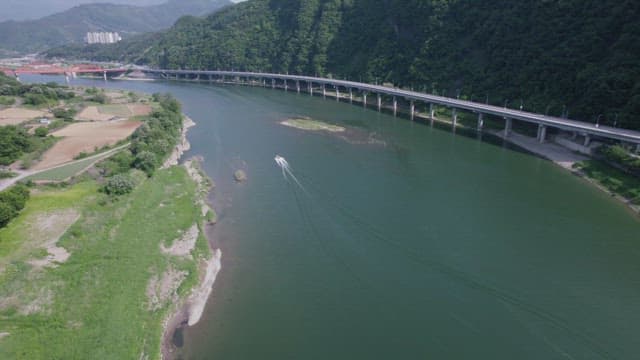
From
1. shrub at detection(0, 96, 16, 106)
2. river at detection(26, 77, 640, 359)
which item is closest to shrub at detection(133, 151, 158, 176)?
river at detection(26, 77, 640, 359)

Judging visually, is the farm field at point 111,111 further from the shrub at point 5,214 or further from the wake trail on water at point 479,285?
the wake trail on water at point 479,285

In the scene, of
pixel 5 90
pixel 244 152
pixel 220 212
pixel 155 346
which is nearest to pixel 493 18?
pixel 244 152

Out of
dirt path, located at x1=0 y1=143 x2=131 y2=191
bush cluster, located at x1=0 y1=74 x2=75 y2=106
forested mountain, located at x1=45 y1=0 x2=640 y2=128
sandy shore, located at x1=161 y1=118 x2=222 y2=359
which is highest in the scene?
forested mountain, located at x1=45 y1=0 x2=640 y2=128

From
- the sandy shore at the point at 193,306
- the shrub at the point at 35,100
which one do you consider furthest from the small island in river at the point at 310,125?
the shrub at the point at 35,100

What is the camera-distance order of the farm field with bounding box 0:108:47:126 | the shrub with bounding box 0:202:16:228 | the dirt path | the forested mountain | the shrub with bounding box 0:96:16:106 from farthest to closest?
the shrub with bounding box 0:96:16:106 → the farm field with bounding box 0:108:47:126 → the forested mountain → the dirt path → the shrub with bounding box 0:202:16:228

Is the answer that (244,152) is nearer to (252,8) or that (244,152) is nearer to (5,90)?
(5,90)

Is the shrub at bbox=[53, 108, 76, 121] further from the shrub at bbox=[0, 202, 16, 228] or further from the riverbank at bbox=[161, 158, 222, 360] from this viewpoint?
the riverbank at bbox=[161, 158, 222, 360]
